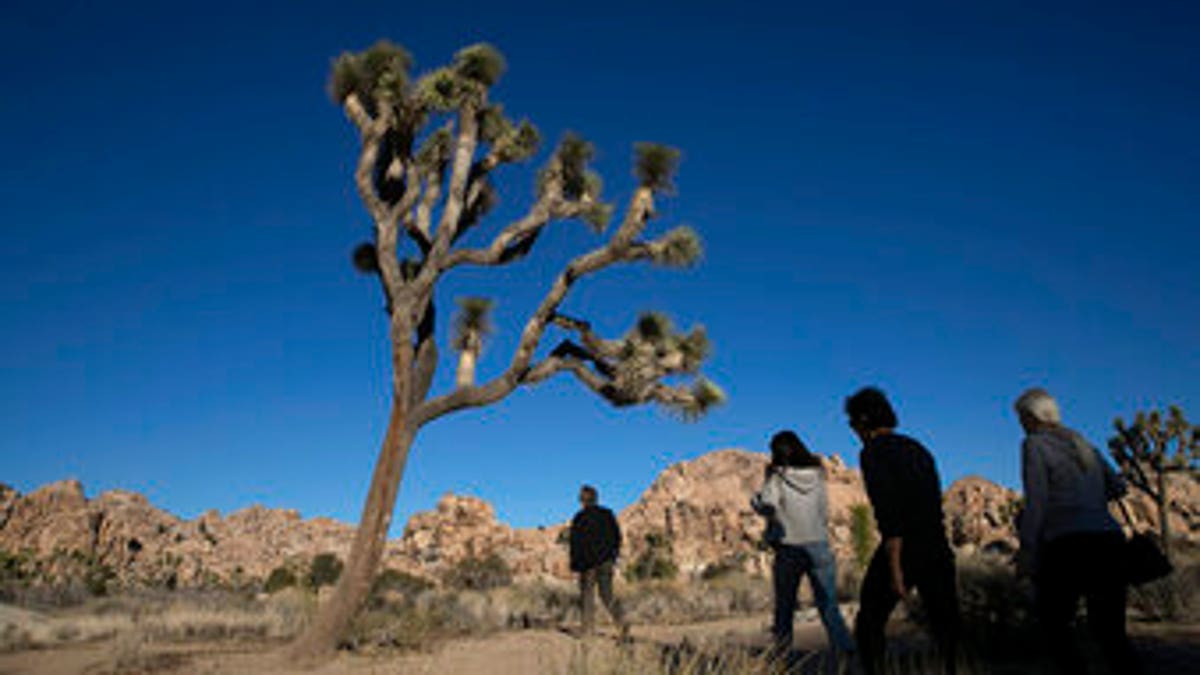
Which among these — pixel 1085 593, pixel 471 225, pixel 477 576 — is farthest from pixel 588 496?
pixel 477 576

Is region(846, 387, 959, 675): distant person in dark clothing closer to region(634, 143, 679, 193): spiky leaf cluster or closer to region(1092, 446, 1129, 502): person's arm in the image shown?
region(1092, 446, 1129, 502): person's arm

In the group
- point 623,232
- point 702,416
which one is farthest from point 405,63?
point 702,416

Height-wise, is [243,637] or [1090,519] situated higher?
[1090,519]

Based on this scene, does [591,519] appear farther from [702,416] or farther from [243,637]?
[243,637]

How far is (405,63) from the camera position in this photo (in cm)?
917

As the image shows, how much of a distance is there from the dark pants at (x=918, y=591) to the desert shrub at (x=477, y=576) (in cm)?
2021

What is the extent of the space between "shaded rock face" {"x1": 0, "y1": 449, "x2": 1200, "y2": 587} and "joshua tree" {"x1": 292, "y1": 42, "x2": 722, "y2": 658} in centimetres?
2086

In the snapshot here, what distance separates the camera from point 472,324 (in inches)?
400

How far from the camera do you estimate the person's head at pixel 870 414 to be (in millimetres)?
4305

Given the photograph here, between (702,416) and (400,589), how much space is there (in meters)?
14.5

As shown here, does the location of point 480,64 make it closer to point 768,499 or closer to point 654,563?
point 768,499

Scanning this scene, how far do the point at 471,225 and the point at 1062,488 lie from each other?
754 cm

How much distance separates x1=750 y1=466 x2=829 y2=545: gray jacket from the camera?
5137mm

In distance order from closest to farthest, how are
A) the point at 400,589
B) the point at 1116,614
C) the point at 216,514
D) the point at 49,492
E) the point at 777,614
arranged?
the point at 1116,614 < the point at 777,614 < the point at 400,589 < the point at 49,492 < the point at 216,514
